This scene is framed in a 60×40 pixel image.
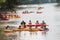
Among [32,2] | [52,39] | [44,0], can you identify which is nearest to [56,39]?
[52,39]

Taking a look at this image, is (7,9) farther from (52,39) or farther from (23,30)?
(52,39)

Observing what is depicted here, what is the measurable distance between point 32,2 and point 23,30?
3871 inches

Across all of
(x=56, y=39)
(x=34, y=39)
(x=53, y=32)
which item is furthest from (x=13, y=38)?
(x=53, y=32)

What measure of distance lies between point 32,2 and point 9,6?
212ft

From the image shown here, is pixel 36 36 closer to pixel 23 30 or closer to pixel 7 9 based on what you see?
pixel 23 30

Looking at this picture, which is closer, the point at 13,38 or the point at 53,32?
the point at 13,38

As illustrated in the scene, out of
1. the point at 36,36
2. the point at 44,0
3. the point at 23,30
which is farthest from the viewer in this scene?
the point at 44,0

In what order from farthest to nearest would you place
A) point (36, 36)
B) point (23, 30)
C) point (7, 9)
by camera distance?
point (7, 9)
point (23, 30)
point (36, 36)

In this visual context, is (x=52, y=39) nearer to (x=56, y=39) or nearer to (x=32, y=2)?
(x=56, y=39)

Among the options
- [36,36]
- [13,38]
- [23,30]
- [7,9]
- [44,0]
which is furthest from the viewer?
[44,0]

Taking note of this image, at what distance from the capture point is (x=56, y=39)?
82.7 feet

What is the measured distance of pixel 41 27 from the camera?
29.6 meters

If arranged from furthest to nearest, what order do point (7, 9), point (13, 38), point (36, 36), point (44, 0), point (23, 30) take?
point (44, 0) < point (7, 9) < point (23, 30) < point (36, 36) < point (13, 38)

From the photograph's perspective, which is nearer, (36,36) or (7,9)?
(36,36)
